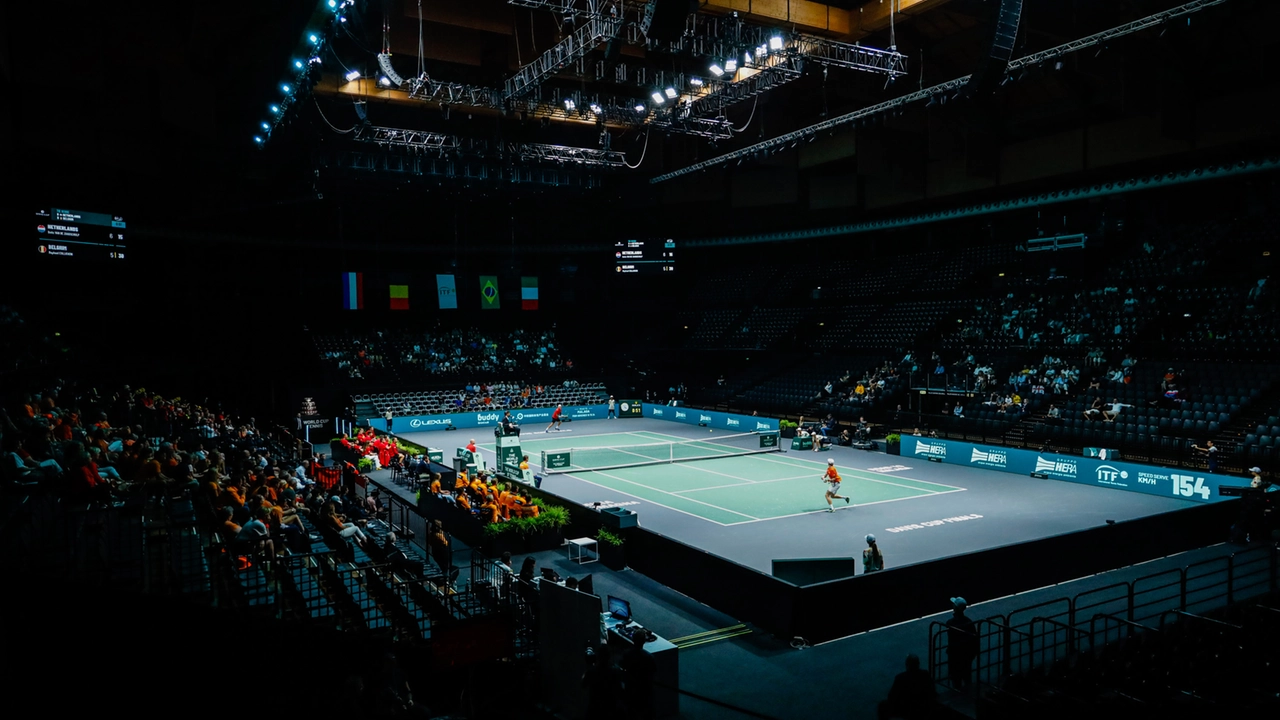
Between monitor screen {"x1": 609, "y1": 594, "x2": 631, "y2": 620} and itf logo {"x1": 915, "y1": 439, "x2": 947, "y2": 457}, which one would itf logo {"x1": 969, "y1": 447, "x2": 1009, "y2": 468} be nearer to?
itf logo {"x1": 915, "y1": 439, "x2": 947, "y2": 457}

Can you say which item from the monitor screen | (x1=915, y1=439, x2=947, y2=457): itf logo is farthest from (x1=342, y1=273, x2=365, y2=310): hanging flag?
the monitor screen

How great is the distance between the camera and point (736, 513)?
64.8 ft

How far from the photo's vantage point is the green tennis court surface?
66.9ft

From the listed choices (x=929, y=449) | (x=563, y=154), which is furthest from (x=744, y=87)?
(x=929, y=449)

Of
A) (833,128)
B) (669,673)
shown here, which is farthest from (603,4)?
(669,673)

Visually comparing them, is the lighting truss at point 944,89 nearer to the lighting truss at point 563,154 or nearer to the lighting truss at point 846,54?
the lighting truss at point 846,54

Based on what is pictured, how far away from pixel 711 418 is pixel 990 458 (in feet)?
51.9

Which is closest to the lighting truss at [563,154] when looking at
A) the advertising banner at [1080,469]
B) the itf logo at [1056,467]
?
the advertising banner at [1080,469]

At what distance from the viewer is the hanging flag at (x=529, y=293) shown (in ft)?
153

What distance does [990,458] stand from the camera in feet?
85.9

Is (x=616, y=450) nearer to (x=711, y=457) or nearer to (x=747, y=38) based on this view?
(x=711, y=457)

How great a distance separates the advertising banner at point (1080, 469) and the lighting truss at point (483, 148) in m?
16.0

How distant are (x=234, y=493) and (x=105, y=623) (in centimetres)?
369

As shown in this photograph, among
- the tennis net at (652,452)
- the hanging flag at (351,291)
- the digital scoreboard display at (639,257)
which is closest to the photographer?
the tennis net at (652,452)
